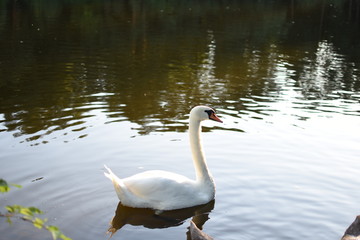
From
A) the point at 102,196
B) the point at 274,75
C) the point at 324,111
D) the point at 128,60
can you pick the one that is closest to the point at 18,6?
the point at 128,60

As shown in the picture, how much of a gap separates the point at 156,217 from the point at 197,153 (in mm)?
1085

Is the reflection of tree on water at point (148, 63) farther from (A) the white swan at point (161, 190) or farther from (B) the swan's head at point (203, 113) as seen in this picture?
(A) the white swan at point (161, 190)

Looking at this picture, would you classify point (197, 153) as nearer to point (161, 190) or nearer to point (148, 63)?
point (161, 190)

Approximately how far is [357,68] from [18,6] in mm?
22683

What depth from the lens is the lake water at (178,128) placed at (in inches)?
283

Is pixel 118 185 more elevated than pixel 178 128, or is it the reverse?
pixel 118 185

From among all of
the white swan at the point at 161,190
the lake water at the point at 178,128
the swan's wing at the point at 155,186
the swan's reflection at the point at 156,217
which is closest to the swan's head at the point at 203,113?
the white swan at the point at 161,190

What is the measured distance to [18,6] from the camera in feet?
114

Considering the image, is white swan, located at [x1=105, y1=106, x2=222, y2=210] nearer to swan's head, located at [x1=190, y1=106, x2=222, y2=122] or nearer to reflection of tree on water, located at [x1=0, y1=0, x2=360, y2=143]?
swan's head, located at [x1=190, y1=106, x2=222, y2=122]

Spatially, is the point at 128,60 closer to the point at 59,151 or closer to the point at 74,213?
the point at 59,151

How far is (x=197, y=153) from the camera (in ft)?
25.3

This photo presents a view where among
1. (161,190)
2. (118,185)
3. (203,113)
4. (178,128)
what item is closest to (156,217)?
(161,190)

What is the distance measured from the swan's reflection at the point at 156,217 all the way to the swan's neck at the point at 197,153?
1.28ft

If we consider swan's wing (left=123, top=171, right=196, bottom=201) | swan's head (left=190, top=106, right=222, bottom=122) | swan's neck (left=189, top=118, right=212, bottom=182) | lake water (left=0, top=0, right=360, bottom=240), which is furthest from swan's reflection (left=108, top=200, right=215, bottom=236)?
swan's head (left=190, top=106, right=222, bottom=122)
